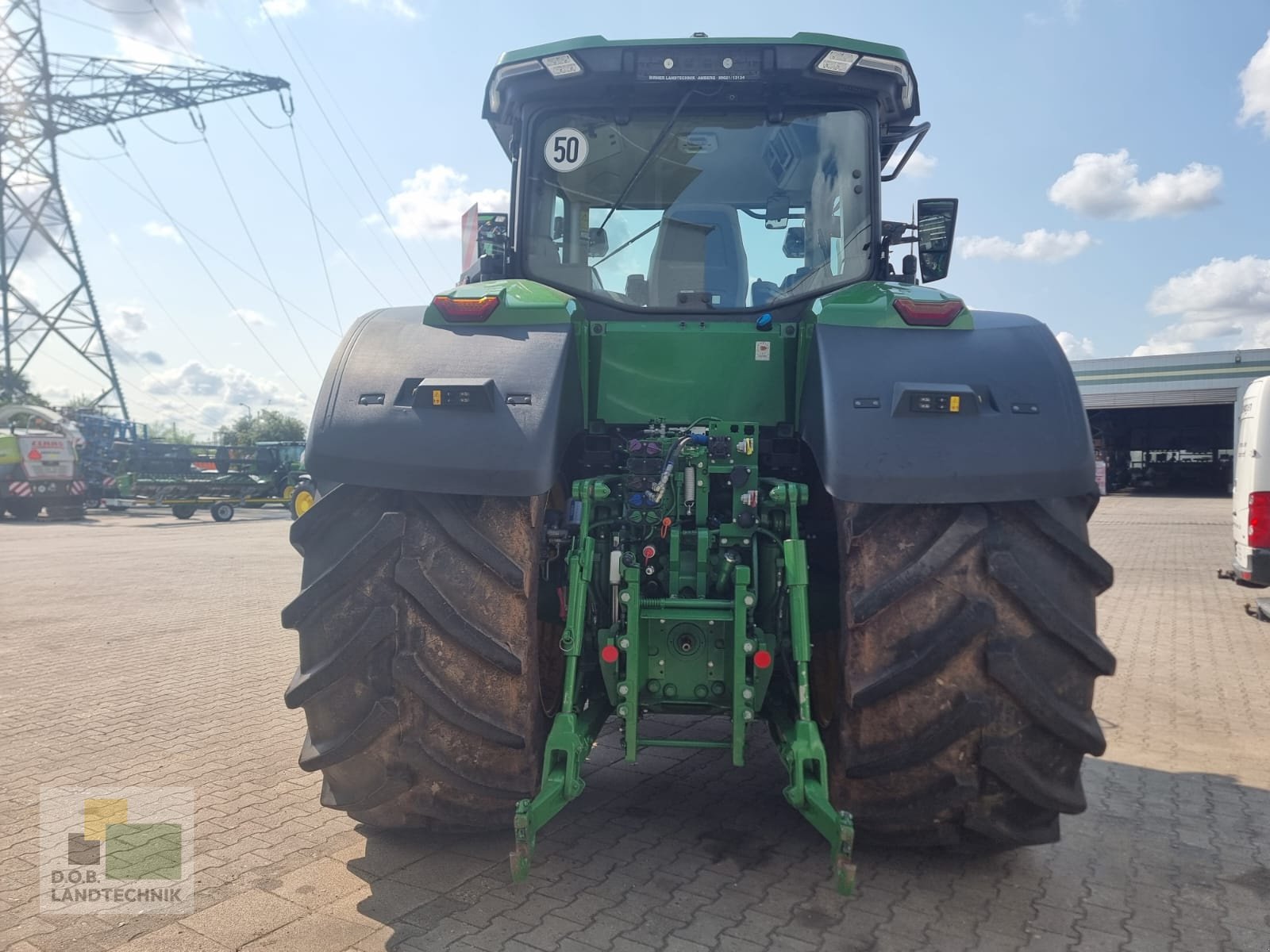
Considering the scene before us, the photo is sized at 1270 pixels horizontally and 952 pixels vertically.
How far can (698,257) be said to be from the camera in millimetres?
3949

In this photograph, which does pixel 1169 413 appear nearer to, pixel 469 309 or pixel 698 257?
pixel 698 257

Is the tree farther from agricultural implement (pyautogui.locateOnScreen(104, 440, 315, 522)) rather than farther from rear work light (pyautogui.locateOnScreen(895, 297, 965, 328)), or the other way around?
rear work light (pyautogui.locateOnScreen(895, 297, 965, 328))

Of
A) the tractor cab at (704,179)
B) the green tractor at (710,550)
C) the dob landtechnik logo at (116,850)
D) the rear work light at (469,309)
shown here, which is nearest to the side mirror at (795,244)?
the tractor cab at (704,179)

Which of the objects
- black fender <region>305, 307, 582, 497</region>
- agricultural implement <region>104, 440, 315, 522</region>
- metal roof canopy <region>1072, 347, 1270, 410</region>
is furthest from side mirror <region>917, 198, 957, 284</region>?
metal roof canopy <region>1072, 347, 1270, 410</region>

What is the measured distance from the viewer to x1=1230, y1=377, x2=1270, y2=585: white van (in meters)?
8.88

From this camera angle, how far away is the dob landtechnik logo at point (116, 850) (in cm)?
322

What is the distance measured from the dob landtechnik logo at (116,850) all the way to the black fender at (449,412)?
5.01 ft

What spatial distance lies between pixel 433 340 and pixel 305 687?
1232mm

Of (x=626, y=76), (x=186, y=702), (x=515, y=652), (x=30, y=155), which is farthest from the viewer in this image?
(x=30, y=155)

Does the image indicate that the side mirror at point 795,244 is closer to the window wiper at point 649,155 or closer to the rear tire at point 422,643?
the window wiper at point 649,155

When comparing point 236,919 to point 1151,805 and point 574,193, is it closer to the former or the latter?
point 574,193

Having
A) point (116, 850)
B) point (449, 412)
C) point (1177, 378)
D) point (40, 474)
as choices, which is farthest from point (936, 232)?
point (1177, 378)

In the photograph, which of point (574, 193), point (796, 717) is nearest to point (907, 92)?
point (574, 193)

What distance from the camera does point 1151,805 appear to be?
4.28 meters
